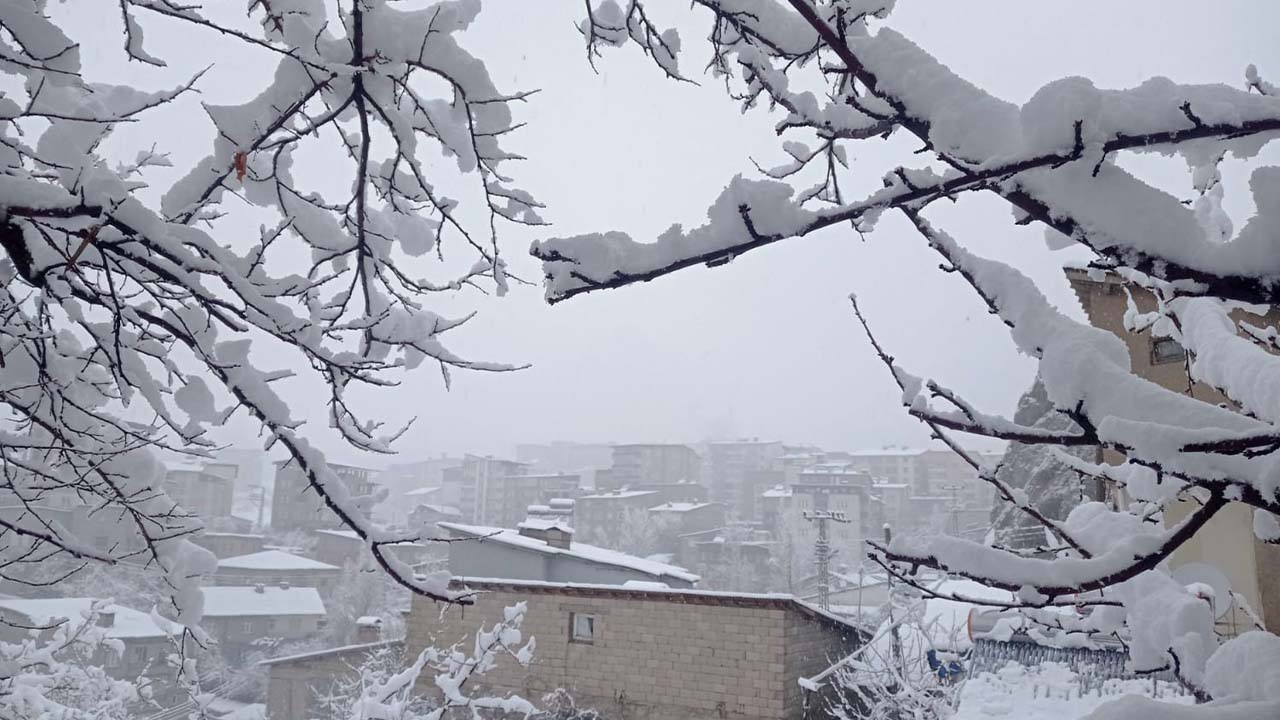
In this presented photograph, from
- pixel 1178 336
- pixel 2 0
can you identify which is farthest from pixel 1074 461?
pixel 2 0

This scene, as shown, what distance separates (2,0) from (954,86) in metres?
2.16

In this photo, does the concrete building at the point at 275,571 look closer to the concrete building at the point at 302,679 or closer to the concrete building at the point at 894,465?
the concrete building at the point at 302,679

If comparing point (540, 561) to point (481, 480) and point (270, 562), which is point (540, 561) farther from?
point (481, 480)

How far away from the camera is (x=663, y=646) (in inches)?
476

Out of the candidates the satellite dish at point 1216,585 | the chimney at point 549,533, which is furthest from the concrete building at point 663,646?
the satellite dish at point 1216,585

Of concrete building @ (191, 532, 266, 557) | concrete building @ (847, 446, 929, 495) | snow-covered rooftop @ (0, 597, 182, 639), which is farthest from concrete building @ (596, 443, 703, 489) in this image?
snow-covered rooftop @ (0, 597, 182, 639)

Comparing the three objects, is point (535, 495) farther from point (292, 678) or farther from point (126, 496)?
point (126, 496)

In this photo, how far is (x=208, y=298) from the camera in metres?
2.00

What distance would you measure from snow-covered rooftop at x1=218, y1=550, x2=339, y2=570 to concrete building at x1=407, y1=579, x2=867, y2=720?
2645 cm

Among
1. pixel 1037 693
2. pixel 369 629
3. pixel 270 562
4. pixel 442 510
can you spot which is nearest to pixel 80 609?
pixel 270 562

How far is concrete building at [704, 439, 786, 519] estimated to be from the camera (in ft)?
211

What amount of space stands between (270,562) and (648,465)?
28.4 m

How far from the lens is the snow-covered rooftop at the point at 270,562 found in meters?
35.4

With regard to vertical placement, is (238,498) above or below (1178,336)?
below
